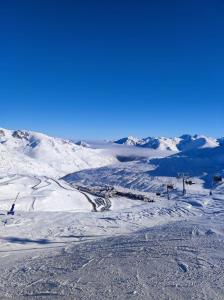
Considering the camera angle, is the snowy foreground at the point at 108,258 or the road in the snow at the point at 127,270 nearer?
the road in the snow at the point at 127,270

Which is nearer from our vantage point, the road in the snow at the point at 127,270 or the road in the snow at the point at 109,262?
the road in the snow at the point at 127,270

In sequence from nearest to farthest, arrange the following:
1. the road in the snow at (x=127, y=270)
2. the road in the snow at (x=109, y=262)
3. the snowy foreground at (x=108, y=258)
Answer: the road in the snow at (x=127, y=270) → the road in the snow at (x=109, y=262) → the snowy foreground at (x=108, y=258)

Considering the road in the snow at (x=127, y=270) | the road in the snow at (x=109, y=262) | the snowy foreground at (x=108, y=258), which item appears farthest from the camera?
the snowy foreground at (x=108, y=258)

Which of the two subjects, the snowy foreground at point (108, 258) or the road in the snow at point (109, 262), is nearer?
the road in the snow at point (109, 262)

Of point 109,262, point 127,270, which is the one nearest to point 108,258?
point 109,262

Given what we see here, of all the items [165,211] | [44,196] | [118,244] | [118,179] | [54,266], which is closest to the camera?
[54,266]

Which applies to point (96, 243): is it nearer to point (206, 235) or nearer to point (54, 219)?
point (206, 235)

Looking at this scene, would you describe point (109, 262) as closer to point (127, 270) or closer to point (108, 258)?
point (108, 258)

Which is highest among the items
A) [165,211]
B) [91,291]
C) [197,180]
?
[197,180]

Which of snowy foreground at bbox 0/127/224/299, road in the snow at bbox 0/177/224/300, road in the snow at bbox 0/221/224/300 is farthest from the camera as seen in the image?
snowy foreground at bbox 0/127/224/299

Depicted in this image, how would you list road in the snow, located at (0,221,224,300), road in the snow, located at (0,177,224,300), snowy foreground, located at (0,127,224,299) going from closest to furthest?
road in the snow, located at (0,221,224,300) < road in the snow, located at (0,177,224,300) < snowy foreground, located at (0,127,224,299)

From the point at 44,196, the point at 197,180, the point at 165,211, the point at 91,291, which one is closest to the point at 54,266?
the point at 91,291
